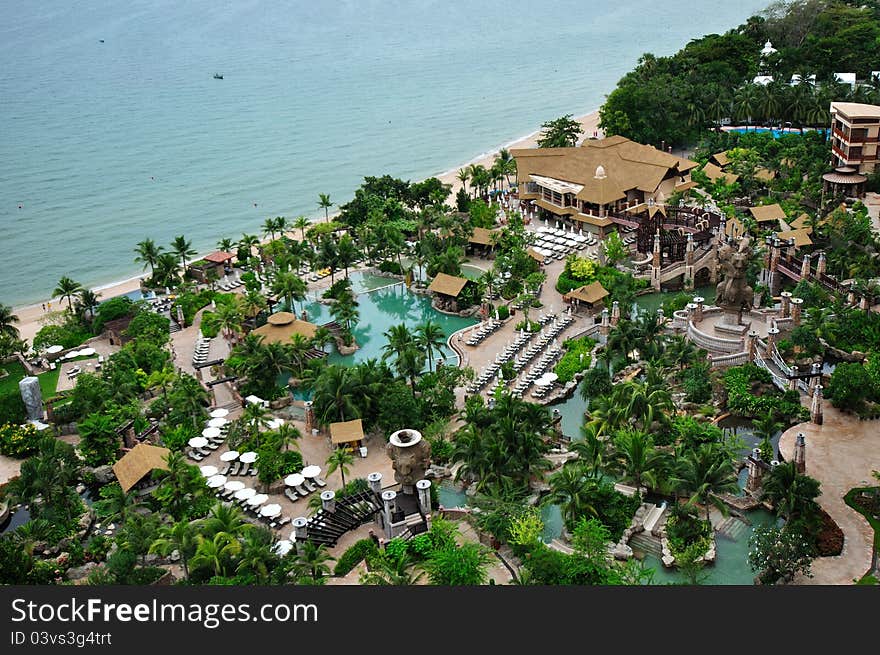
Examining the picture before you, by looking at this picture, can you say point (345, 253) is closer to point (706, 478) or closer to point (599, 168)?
point (599, 168)

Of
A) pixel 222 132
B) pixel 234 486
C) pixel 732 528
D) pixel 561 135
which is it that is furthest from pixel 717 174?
pixel 222 132

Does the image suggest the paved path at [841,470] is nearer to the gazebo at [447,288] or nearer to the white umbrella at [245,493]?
the white umbrella at [245,493]

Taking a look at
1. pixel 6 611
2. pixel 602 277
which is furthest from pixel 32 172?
pixel 6 611

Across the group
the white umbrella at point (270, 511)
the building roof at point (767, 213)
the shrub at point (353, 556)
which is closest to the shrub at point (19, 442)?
the white umbrella at point (270, 511)

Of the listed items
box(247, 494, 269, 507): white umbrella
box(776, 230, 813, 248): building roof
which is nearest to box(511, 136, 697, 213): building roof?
box(776, 230, 813, 248): building roof

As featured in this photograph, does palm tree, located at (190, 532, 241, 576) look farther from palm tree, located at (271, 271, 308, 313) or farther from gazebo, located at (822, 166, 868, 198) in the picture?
gazebo, located at (822, 166, 868, 198)

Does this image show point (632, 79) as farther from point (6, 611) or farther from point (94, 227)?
point (6, 611)
